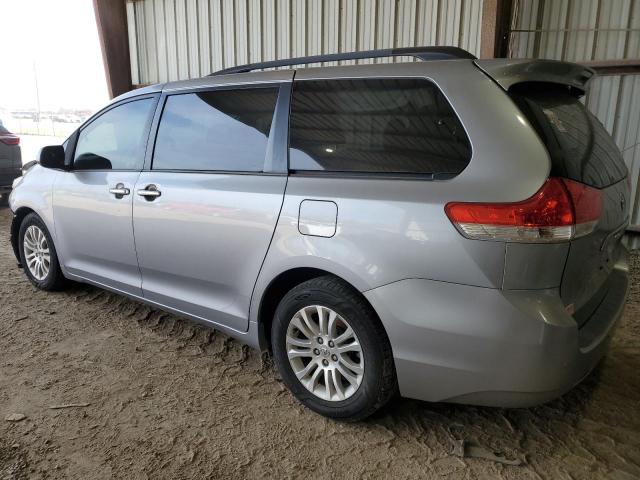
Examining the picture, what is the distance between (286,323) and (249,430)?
20.8 inches

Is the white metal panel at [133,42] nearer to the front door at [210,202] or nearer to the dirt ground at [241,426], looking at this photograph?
the front door at [210,202]

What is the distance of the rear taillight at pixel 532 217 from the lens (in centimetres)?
175

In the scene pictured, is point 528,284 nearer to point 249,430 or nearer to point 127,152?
point 249,430

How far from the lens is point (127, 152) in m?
3.24

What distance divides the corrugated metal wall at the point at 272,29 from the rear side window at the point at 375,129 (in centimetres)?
478

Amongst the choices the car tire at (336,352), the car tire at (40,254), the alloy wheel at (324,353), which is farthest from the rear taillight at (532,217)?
the car tire at (40,254)

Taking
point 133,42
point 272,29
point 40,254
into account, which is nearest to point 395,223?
point 40,254

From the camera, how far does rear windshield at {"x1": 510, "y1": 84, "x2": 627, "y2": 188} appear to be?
1870 millimetres

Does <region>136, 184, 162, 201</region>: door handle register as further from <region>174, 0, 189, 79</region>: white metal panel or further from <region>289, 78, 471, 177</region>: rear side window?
<region>174, 0, 189, 79</region>: white metal panel

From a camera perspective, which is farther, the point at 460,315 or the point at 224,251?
the point at 224,251

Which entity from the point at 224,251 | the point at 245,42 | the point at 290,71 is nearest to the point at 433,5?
the point at 245,42

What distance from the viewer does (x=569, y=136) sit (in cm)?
204

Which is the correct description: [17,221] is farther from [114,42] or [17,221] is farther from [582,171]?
[114,42]

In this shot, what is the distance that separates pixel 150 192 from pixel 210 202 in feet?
1.78
